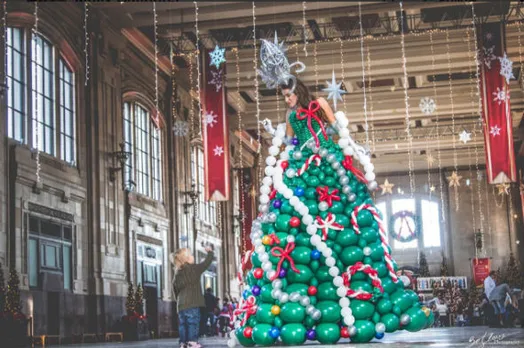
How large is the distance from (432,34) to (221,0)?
286 inches

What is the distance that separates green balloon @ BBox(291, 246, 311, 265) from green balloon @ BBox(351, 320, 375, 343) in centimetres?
67

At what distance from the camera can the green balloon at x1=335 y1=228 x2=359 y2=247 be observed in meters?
7.18

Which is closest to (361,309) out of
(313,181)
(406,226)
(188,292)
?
(313,181)

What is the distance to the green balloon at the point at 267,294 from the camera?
7219 mm

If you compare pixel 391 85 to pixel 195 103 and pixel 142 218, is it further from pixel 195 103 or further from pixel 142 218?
pixel 142 218

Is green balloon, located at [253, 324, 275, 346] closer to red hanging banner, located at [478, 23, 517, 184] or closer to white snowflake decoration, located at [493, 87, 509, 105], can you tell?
red hanging banner, located at [478, 23, 517, 184]

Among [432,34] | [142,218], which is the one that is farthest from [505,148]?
[142,218]

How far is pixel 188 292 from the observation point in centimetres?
926

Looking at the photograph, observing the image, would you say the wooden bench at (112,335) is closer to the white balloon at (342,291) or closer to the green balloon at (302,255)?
the green balloon at (302,255)

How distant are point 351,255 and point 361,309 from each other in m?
0.46

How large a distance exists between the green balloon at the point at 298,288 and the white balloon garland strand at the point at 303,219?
47 millimetres

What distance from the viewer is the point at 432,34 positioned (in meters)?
25.2

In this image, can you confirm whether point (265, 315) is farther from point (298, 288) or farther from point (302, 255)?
point (302, 255)

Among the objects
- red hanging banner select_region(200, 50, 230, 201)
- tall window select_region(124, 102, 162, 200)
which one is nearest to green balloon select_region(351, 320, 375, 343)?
red hanging banner select_region(200, 50, 230, 201)
